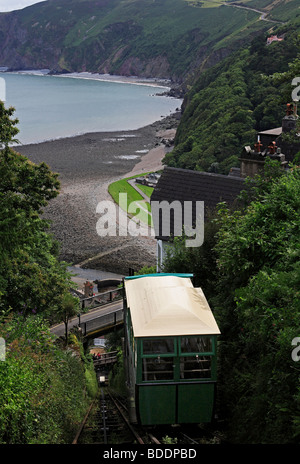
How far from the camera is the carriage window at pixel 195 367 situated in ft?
37.5

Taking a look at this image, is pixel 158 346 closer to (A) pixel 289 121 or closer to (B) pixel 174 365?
(B) pixel 174 365

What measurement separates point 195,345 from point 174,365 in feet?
2.06

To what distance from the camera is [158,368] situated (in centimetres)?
1143

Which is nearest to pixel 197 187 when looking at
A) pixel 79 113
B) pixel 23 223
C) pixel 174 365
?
pixel 23 223

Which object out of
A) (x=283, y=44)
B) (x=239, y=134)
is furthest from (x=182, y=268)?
(x=283, y=44)

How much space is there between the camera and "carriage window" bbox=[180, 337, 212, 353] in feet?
37.2

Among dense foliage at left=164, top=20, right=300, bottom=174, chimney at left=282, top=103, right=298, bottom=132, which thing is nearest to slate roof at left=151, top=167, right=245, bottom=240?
chimney at left=282, top=103, right=298, bottom=132

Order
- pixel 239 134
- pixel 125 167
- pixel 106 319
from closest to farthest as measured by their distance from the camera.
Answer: pixel 106 319 → pixel 239 134 → pixel 125 167

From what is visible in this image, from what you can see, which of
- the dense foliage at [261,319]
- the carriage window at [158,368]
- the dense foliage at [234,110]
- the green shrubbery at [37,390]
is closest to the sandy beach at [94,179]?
the dense foliage at [234,110]

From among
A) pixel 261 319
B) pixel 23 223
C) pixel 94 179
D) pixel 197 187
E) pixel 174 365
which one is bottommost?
pixel 174 365

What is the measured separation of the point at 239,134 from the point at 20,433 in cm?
7398

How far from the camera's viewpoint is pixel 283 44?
91.9 meters

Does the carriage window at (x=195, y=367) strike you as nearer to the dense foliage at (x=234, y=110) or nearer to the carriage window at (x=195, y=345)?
the carriage window at (x=195, y=345)
